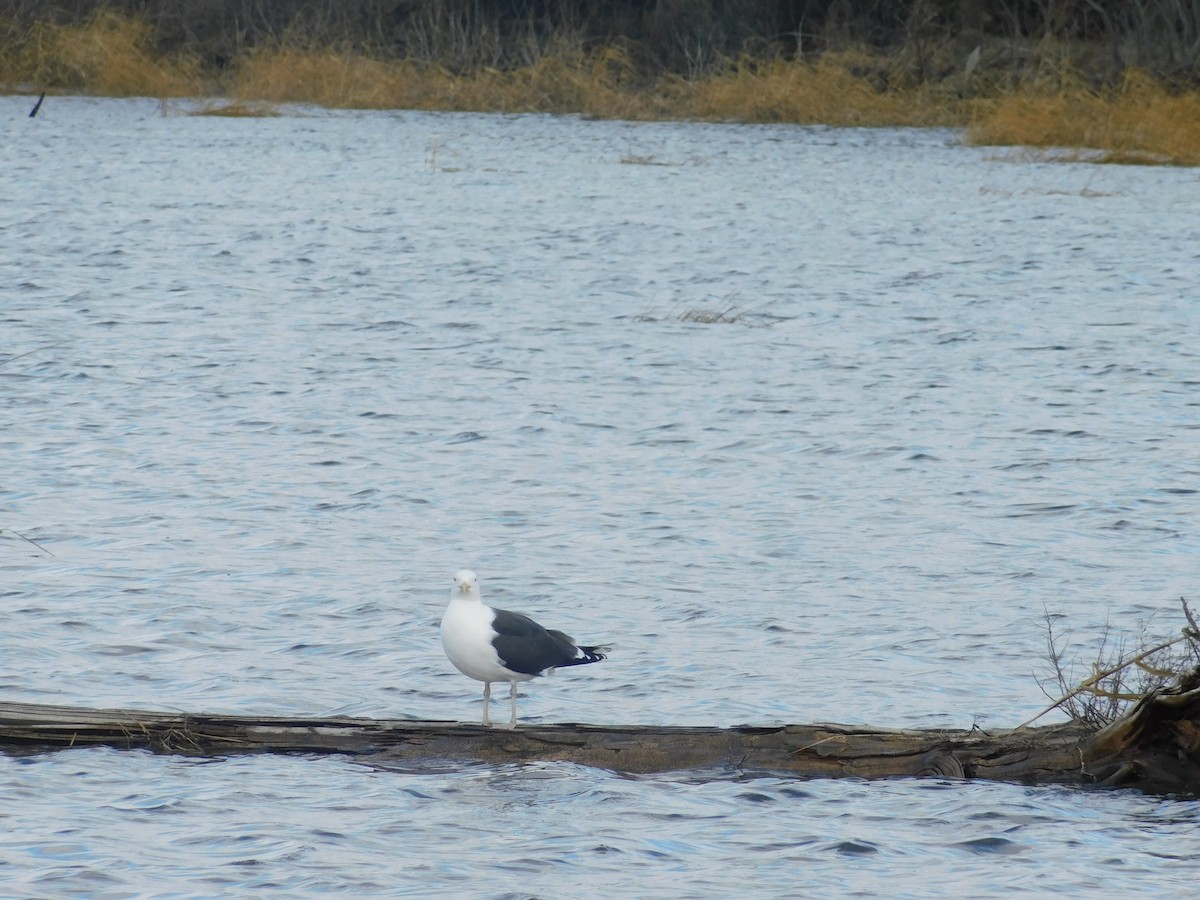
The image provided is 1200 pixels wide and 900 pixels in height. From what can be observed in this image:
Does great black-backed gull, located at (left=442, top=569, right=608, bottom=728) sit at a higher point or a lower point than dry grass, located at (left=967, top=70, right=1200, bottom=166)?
lower

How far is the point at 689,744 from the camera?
7.82 meters

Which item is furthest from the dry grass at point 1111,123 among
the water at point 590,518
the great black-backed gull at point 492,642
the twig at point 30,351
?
the great black-backed gull at point 492,642

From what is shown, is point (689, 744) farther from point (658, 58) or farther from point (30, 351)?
point (658, 58)

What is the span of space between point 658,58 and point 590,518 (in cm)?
4153

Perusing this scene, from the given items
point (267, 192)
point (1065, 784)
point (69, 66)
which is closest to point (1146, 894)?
point (1065, 784)

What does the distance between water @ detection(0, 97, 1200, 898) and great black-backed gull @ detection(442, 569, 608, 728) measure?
41cm

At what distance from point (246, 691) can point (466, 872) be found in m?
2.68

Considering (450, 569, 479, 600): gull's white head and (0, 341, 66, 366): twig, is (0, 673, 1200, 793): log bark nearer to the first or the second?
(450, 569, 479, 600): gull's white head

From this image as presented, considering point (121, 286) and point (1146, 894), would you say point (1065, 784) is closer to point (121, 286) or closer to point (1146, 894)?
point (1146, 894)

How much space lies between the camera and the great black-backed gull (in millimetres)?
7871

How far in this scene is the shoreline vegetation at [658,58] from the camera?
45.0 meters

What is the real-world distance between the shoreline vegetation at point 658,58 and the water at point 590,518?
47.6 feet

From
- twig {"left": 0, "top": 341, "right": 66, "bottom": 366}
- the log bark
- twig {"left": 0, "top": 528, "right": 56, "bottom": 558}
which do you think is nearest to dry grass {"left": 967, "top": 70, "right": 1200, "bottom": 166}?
twig {"left": 0, "top": 341, "right": 66, "bottom": 366}

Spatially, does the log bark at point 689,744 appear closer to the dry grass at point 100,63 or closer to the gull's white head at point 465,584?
the gull's white head at point 465,584
